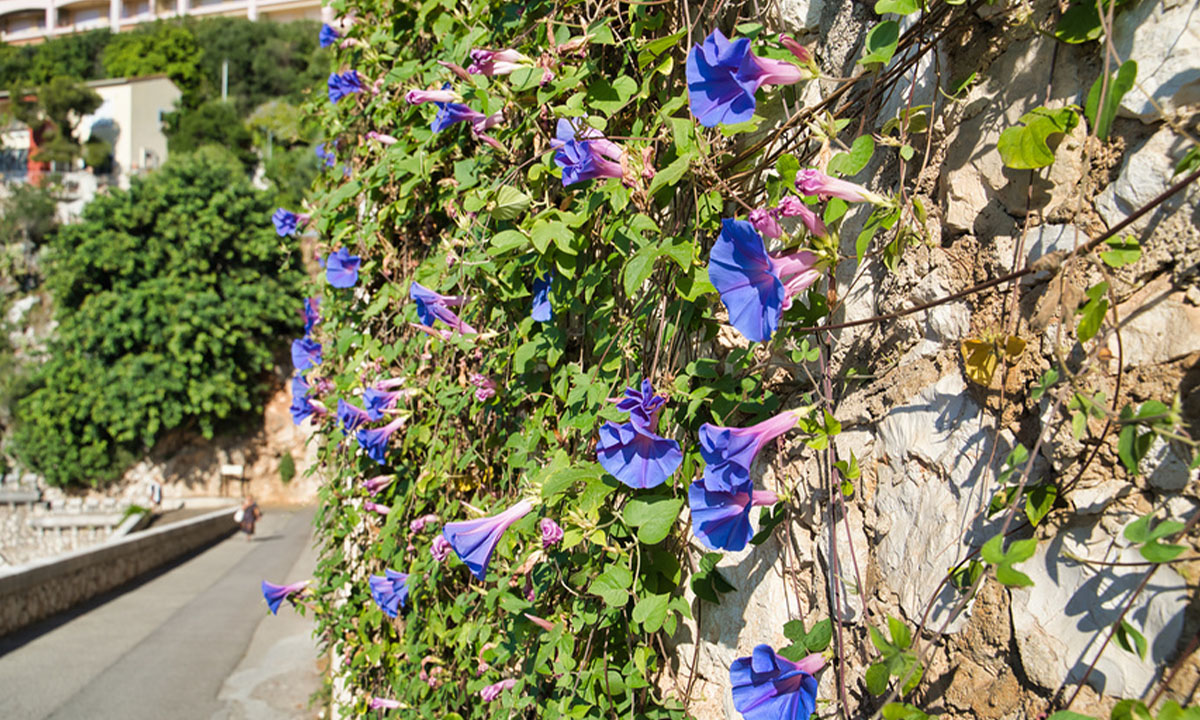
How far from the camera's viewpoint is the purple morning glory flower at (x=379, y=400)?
2174mm

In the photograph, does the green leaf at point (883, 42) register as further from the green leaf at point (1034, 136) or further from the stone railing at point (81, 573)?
the stone railing at point (81, 573)

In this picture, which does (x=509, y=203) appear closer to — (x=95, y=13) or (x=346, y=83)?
(x=346, y=83)

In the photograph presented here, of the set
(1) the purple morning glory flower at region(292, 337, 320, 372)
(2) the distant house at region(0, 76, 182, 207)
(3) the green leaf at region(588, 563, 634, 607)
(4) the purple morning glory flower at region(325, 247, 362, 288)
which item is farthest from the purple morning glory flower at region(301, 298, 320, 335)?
(2) the distant house at region(0, 76, 182, 207)

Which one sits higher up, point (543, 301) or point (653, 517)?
point (543, 301)

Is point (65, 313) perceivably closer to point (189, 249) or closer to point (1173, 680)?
point (189, 249)

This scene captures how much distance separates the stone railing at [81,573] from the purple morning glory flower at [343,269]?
6.64 metres

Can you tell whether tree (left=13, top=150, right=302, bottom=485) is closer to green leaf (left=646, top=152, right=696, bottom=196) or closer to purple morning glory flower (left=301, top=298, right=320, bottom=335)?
purple morning glory flower (left=301, top=298, right=320, bottom=335)

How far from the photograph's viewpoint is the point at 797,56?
1035 mm

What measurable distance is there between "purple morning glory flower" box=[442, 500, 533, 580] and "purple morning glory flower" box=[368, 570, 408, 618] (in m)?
0.78

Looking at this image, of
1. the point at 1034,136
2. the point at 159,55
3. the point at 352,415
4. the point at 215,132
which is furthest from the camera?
the point at 159,55

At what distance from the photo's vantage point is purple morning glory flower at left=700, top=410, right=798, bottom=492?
3.07ft

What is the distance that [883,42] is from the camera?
0.94m

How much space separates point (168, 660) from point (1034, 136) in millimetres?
7607

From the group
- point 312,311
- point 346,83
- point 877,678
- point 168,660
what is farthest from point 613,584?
point 168,660
